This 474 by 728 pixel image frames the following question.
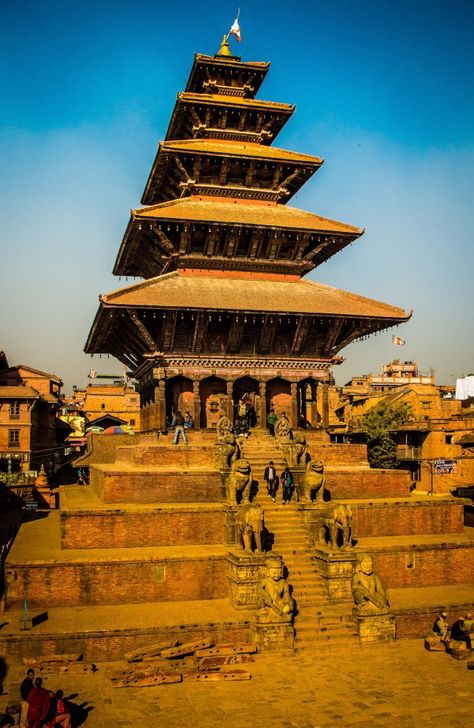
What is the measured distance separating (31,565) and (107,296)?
979 centimetres

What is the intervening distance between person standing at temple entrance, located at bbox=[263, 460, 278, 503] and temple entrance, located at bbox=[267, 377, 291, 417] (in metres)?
5.95

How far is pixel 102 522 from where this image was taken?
18359 mm

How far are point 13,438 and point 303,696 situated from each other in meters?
43.9

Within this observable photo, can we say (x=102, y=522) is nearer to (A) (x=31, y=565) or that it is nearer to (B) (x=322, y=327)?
(A) (x=31, y=565)

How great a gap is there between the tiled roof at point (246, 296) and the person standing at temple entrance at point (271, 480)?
6.01 meters

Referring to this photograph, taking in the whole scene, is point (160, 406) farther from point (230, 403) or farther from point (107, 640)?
point (107, 640)

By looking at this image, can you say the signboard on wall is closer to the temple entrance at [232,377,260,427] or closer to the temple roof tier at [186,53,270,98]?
the temple entrance at [232,377,260,427]

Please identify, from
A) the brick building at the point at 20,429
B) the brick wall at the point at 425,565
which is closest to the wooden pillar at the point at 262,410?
the brick wall at the point at 425,565

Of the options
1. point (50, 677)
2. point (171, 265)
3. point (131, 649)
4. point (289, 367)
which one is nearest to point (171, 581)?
point (131, 649)

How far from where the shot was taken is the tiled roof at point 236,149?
2709 centimetres

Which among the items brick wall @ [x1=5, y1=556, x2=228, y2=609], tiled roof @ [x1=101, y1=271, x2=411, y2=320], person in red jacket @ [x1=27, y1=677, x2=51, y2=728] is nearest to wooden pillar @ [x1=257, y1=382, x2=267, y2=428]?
tiled roof @ [x1=101, y1=271, x2=411, y2=320]

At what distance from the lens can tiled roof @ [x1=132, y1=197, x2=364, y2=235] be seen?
25.6m

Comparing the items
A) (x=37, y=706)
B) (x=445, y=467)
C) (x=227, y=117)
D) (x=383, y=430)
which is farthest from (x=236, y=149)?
(x=445, y=467)

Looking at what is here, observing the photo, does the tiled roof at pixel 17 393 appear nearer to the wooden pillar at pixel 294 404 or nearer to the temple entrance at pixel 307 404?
the temple entrance at pixel 307 404
